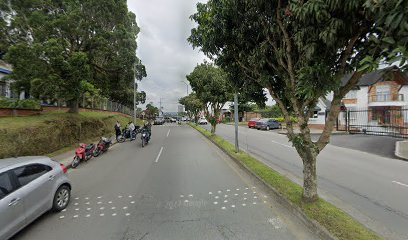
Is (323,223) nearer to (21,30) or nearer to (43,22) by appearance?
(43,22)

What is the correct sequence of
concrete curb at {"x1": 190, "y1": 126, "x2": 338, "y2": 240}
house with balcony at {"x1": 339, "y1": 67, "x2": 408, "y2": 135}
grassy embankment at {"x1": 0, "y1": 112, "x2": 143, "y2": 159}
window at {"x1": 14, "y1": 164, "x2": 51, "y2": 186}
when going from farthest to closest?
house with balcony at {"x1": 339, "y1": 67, "x2": 408, "y2": 135}
grassy embankment at {"x1": 0, "y1": 112, "x2": 143, "y2": 159}
window at {"x1": 14, "y1": 164, "x2": 51, "y2": 186}
concrete curb at {"x1": 190, "y1": 126, "x2": 338, "y2": 240}

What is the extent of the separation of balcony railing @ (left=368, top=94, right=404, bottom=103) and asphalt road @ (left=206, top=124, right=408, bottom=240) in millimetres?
22649

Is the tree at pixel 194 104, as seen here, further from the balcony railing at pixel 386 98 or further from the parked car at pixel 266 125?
the balcony railing at pixel 386 98

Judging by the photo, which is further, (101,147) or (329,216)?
(101,147)

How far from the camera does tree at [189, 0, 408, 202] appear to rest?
2826 millimetres

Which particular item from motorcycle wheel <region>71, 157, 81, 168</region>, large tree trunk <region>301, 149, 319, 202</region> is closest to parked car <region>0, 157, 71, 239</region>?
motorcycle wheel <region>71, 157, 81, 168</region>

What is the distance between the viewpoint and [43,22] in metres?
14.9

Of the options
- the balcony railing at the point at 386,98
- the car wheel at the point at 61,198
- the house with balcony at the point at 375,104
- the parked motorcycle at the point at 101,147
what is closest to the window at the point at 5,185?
the car wheel at the point at 61,198

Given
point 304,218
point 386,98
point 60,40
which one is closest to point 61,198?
point 304,218

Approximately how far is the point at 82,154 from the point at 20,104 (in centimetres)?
689

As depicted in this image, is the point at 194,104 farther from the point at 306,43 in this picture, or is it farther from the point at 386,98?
the point at 306,43

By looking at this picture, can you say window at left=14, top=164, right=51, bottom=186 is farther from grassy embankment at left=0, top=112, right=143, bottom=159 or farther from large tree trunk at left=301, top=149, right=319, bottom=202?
grassy embankment at left=0, top=112, right=143, bottom=159

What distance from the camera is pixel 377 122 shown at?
26328 millimetres

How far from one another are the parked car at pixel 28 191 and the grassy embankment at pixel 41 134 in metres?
5.77
